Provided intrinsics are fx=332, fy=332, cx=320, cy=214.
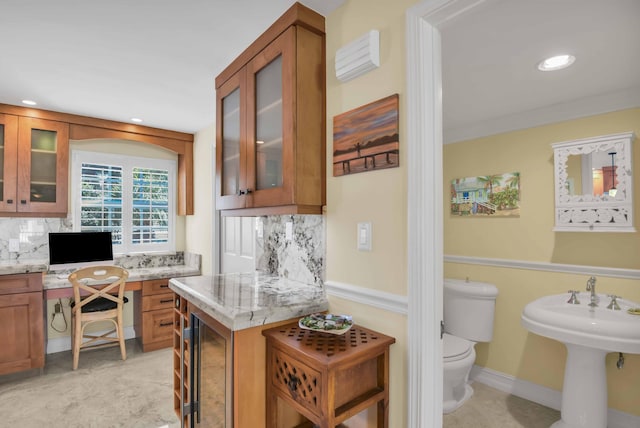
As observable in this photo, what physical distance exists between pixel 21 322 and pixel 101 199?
1392mm

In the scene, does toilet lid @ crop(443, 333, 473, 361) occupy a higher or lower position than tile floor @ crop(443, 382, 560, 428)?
higher

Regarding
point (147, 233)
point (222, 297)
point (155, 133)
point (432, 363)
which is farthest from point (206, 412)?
point (155, 133)

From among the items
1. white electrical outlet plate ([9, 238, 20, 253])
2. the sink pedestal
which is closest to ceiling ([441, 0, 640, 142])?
the sink pedestal

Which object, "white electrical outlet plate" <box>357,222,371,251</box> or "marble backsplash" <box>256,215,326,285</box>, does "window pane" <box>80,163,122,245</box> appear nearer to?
"marble backsplash" <box>256,215,326,285</box>

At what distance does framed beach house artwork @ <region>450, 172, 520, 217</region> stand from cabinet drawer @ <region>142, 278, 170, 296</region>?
10.0 ft

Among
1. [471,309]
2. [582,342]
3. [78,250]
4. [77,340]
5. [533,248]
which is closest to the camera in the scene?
[582,342]

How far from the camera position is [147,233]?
4.00 metres

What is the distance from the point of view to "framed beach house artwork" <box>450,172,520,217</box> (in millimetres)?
2756

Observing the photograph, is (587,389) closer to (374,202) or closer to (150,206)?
(374,202)

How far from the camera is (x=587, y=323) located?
5.95 feet

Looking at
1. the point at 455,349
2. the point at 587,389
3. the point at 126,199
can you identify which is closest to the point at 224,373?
the point at 455,349

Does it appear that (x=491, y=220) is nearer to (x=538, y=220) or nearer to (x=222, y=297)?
(x=538, y=220)

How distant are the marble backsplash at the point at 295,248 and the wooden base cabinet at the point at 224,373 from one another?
1.50 feet

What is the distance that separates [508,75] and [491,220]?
4.22 ft
